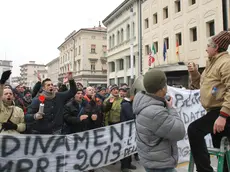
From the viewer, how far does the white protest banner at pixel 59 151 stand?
362cm

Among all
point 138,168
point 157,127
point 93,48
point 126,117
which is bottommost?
point 138,168

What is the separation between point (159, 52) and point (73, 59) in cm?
3909

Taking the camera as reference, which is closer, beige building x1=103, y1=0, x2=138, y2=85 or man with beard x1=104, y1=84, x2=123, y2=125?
man with beard x1=104, y1=84, x2=123, y2=125

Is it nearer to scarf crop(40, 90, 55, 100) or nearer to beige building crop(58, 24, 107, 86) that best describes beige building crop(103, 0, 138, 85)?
beige building crop(58, 24, 107, 86)

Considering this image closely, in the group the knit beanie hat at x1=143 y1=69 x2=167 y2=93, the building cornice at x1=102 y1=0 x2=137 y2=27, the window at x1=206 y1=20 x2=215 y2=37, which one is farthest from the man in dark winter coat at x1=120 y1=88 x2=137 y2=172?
the building cornice at x1=102 y1=0 x2=137 y2=27

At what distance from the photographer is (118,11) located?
3484cm

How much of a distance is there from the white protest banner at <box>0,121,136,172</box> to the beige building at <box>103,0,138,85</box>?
86.5 feet

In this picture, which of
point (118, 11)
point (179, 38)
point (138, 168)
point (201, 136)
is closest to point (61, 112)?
point (138, 168)

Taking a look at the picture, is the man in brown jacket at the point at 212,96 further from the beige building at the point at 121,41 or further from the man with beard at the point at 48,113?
the beige building at the point at 121,41

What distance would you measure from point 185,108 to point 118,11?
1224 inches

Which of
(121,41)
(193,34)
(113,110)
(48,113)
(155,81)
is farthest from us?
(121,41)

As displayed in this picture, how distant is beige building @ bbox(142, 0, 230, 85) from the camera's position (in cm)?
1960

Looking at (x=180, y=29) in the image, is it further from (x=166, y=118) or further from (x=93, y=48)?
(x=93, y=48)

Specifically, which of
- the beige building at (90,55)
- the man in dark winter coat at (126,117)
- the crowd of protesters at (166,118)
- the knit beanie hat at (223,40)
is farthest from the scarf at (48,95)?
the beige building at (90,55)
